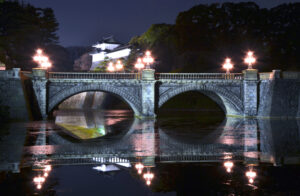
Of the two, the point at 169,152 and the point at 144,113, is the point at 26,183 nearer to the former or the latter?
the point at 169,152

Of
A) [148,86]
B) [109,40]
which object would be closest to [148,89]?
[148,86]

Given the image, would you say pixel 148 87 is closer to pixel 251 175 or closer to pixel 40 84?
pixel 40 84

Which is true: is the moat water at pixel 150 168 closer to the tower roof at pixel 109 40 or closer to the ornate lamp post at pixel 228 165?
the ornate lamp post at pixel 228 165

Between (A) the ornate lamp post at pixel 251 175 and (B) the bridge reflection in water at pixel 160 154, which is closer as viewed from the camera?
(A) the ornate lamp post at pixel 251 175

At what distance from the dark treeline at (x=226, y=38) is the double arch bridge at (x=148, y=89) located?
22.8 meters

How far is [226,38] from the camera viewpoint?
62.1 m

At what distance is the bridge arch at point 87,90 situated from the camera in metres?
32.6

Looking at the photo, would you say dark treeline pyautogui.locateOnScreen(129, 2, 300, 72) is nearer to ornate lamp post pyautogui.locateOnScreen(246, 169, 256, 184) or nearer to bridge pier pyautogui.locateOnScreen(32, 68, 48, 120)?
bridge pier pyautogui.locateOnScreen(32, 68, 48, 120)

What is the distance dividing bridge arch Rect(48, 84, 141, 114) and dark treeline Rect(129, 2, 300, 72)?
2931 centimetres

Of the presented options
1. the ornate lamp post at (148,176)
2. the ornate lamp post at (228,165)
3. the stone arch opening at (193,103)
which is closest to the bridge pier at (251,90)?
the stone arch opening at (193,103)

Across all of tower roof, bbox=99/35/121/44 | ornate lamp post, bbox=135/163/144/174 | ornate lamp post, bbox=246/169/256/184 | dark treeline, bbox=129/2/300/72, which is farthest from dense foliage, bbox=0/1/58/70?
tower roof, bbox=99/35/121/44

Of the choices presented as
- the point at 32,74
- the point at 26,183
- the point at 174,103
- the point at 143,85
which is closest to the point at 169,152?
the point at 26,183

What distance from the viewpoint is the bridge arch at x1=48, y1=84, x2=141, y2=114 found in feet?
107

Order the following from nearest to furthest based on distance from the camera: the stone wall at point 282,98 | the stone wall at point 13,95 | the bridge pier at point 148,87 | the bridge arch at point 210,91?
the stone wall at point 13,95
the stone wall at point 282,98
the bridge pier at point 148,87
the bridge arch at point 210,91
